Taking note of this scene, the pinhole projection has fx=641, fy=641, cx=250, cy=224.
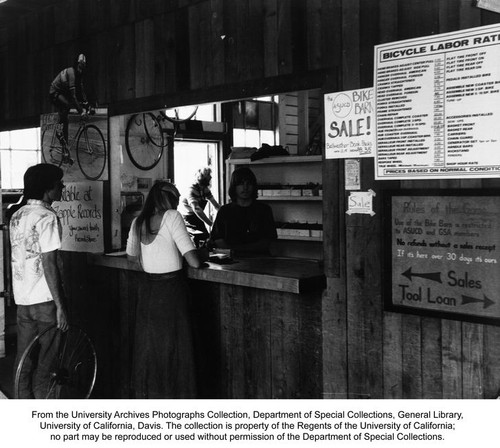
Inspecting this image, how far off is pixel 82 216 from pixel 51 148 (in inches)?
28.2

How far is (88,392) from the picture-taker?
4.43 metres

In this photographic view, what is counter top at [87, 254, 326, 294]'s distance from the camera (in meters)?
3.40

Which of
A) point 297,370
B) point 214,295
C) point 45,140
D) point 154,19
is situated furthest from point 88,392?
point 154,19

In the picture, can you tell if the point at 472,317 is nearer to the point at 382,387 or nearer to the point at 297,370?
the point at 382,387

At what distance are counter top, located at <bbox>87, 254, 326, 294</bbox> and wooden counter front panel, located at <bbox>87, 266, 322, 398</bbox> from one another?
0.38 ft

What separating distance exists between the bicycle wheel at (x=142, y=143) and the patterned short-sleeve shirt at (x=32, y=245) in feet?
13.2

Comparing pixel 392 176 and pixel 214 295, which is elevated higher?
pixel 392 176

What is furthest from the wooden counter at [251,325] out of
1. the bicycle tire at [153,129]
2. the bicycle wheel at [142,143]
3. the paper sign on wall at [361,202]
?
the bicycle tire at [153,129]

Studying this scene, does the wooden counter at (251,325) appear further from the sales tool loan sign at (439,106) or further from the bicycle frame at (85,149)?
the sales tool loan sign at (439,106)

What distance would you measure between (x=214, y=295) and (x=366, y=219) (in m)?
1.33

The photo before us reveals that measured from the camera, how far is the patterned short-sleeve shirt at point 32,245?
372 cm

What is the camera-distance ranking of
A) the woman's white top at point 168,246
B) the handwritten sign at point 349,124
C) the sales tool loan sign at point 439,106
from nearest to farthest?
1. the sales tool loan sign at point 439,106
2. the handwritten sign at point 349,124
3. the woman's white top at point 168,246

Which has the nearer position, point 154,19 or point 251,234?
point 154,19

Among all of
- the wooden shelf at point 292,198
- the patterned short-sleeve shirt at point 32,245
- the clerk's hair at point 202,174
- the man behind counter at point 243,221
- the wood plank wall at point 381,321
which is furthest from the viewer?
the clerk's hair at point 202,174
